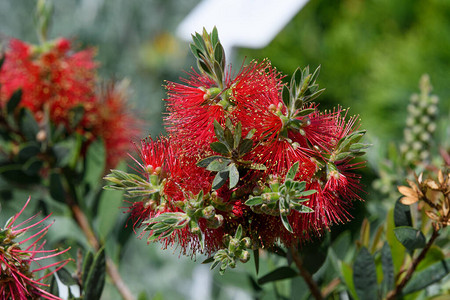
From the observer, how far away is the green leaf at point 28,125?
0.68 m

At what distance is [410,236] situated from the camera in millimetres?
412

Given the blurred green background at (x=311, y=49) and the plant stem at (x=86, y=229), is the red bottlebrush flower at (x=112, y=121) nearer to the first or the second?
the plant stem at (x=86, y=229)

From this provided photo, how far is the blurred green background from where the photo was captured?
5.78ft

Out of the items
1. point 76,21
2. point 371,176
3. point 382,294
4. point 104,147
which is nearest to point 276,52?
point 76,21

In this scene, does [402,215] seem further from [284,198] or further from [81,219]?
[81,219]

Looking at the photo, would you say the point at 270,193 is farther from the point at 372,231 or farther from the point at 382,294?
the point at 372,231

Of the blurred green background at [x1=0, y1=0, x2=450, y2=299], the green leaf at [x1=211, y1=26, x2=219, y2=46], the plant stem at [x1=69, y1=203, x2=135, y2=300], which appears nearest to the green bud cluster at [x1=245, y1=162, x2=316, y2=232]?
the green leaf at [x1=211, y1=26, x2=219, y2=46]

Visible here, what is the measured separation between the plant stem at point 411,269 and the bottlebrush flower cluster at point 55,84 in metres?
0.47

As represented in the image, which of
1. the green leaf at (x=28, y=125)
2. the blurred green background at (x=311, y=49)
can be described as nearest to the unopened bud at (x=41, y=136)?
the green leaf at (x=28, y=125)

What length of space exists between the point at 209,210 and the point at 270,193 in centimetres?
5

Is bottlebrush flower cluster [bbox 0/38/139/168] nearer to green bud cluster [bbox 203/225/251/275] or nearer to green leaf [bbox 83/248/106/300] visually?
green leaf [bbox 83/248/106/300]

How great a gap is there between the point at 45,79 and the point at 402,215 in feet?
1.69

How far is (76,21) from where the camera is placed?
7.48 ft

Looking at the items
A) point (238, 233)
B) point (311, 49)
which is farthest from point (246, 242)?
point (311, 49)
